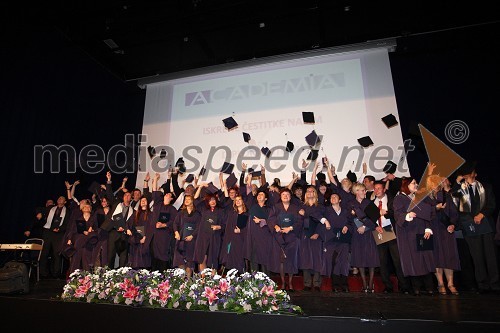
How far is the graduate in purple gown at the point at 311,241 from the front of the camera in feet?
15.1

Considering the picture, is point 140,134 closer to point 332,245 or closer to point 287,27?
point 287,27

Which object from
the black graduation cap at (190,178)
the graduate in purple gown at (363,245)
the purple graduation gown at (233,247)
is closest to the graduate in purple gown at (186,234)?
the purple graduation gown at (233,247)

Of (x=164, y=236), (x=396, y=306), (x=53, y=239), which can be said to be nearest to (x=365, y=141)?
(x=396, y=306)

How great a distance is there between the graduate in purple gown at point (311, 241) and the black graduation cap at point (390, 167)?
157cm

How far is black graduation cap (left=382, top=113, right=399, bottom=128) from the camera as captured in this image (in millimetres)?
5930

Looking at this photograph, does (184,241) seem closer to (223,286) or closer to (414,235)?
(223,286)

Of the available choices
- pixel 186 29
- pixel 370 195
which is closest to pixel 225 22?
pixel 186 29

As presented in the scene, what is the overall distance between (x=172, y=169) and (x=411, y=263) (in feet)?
14.6

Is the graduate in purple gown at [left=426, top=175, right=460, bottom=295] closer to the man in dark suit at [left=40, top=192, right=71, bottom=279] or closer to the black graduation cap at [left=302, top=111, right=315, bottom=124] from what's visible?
the black graduation cap at [left=302, top=111, right=315, bottom=124]

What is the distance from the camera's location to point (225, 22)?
6.61 meters

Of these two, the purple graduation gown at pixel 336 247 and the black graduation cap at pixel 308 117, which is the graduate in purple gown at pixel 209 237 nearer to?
the purple graduation gown at pixel 336 247

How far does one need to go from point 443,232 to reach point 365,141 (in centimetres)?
205

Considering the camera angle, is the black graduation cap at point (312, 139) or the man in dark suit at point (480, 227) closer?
the man in dark suit at point (480, 227)

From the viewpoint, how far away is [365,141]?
19.2 ft
